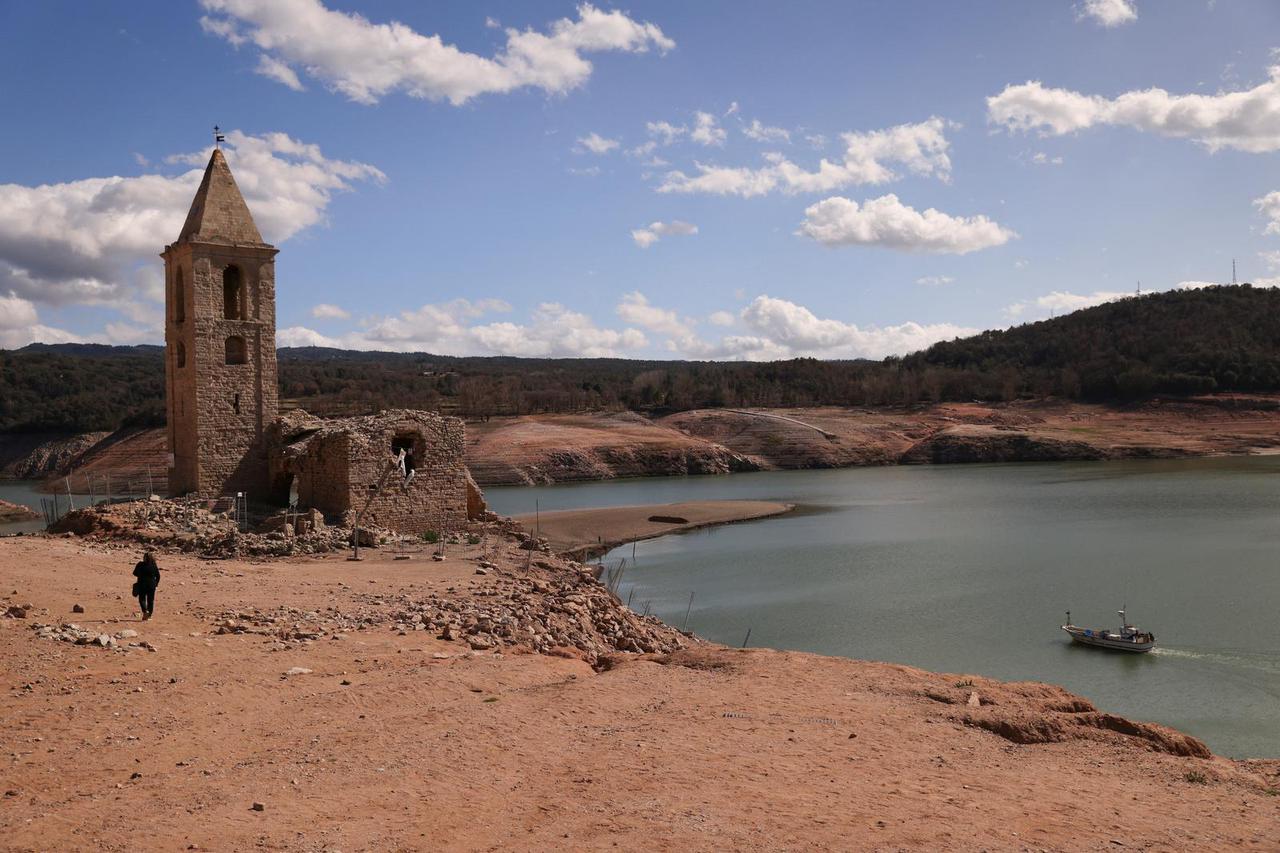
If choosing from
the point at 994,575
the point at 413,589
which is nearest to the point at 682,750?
the point at 413,589

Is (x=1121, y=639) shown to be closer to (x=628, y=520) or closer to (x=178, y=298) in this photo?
(x=178, y=298)

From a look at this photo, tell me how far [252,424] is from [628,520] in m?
21.0

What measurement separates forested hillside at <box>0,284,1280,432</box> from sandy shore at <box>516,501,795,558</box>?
25685mm

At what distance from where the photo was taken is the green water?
1650 cm

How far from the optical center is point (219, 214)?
20.9 meters

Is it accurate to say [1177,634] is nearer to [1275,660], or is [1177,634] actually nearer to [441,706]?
[1275,660]

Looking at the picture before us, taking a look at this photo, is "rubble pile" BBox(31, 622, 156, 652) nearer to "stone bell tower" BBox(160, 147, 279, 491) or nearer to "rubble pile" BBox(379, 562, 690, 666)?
"rubble pile" BBox(379, 562, 690, 666)

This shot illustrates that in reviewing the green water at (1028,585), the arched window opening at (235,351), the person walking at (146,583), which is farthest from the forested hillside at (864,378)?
the person walking at (146,583)

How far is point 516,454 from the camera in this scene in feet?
210

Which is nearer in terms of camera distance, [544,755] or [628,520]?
[544,755]

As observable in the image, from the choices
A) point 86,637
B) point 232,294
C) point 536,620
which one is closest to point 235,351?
point 232,294

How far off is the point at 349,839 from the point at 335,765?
143cm

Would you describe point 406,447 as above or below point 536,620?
above

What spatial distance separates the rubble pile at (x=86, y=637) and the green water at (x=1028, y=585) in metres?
11.4
